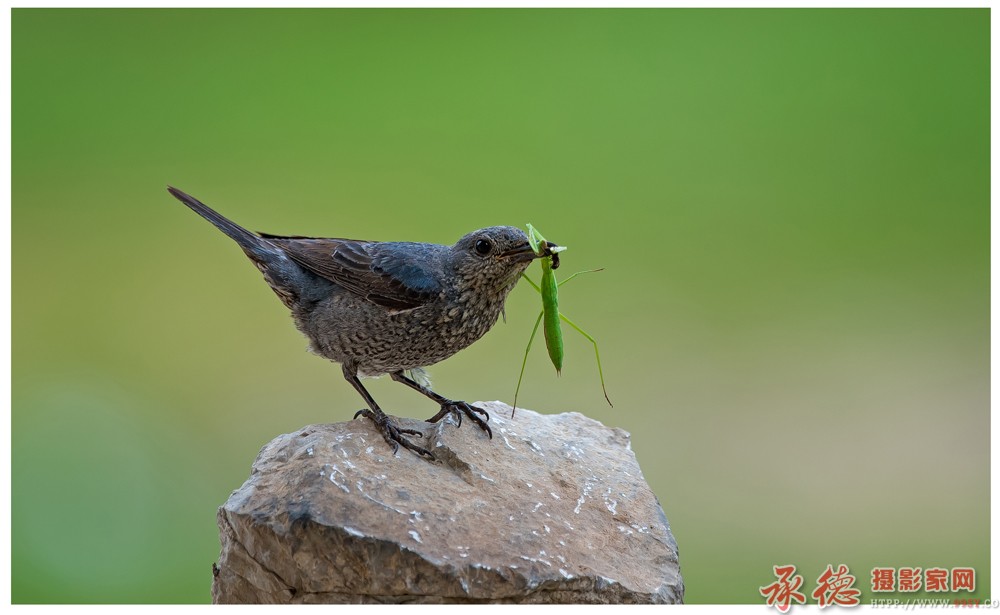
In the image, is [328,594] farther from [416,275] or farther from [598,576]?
[416,275]

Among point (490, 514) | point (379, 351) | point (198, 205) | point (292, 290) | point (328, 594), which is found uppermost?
point (198, 205)

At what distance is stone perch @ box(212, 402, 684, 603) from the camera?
370 cm

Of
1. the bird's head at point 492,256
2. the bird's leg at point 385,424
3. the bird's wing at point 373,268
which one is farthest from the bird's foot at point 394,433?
the bird's head at point 492,256

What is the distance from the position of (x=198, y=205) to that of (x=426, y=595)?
2.17 meters

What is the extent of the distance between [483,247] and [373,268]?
0.55 m

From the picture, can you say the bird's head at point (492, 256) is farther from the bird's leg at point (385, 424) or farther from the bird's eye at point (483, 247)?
the bird's leg at point (385, 424)

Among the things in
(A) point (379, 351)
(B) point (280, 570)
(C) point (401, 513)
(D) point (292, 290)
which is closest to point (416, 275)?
(A) point (379, 351)

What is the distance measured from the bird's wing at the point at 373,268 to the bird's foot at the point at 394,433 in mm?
530

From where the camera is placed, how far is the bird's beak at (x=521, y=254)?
4160 millimetres

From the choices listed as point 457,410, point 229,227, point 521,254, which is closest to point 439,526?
point 457,410

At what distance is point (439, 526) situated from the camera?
3.85 meters

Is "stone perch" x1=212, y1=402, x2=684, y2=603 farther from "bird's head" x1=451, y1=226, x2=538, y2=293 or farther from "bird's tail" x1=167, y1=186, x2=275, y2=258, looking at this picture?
"bird's tail" x1=167, y1=186, x2=275, y2=258

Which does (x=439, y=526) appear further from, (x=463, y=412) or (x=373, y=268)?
(x=373, y=268)

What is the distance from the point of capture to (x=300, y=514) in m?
3.75
